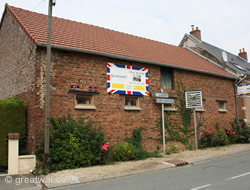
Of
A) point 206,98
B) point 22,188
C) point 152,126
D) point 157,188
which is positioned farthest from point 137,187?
point 206,98

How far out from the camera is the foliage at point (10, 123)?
927 centimetres

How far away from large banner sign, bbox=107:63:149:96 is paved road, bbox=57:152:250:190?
15.2 ft

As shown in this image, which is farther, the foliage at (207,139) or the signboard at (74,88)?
the foliage at (207,139)

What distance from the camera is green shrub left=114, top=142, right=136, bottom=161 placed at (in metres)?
10.8

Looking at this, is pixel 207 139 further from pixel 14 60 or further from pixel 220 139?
pixel 14 60

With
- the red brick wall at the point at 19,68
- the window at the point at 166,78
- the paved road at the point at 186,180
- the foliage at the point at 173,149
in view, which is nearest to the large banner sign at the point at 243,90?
Result: the window at the point at 166,78

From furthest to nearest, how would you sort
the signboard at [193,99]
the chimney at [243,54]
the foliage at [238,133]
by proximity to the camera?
the chimney at [243,54]
the foliage at [238,133]
the signboard at [193,99]

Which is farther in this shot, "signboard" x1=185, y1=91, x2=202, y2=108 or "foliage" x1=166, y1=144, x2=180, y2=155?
"signboard" x1=185, y1=91, x2=202, y2=108

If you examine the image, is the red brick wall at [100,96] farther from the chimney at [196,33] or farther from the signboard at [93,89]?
the chimney at [196,33]

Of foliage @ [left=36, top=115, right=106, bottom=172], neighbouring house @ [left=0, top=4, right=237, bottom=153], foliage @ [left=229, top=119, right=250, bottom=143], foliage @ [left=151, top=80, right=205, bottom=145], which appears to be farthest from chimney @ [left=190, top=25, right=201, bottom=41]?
foliage @ [left=36, top=115, right=106, bottom=172]

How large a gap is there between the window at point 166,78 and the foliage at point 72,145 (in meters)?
5.63

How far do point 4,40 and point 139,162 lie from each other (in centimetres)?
1002

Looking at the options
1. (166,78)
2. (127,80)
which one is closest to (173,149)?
(166,78)

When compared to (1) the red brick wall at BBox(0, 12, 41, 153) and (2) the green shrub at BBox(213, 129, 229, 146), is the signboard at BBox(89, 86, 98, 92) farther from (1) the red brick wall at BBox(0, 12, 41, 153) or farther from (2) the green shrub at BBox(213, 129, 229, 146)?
(2) the green shrub at BBox(213, 129, 229, 146)
